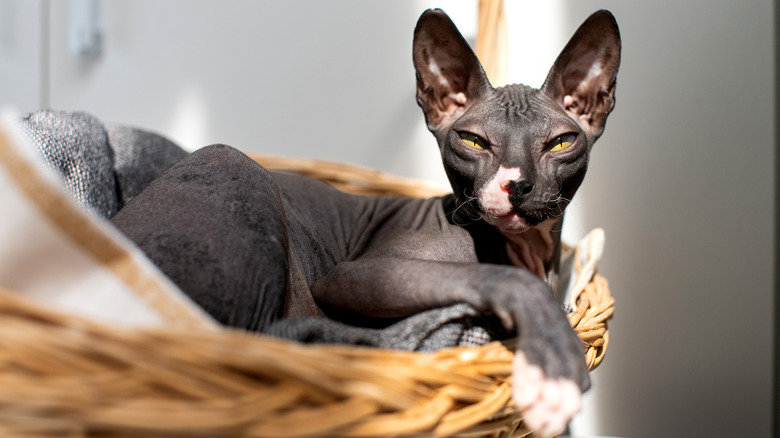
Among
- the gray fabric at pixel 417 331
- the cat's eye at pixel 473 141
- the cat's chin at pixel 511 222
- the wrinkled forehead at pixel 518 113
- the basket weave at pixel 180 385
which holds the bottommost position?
the gray fabric at pixel 417 331

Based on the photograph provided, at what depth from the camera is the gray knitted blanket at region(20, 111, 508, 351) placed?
2.84ft

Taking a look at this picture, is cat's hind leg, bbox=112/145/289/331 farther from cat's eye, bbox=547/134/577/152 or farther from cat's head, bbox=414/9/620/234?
cat's eye, bbox=547/134/577/152

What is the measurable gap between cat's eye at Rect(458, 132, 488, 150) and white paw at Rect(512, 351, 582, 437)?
1.57 ft

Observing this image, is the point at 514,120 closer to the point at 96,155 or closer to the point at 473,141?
the point at 473,141

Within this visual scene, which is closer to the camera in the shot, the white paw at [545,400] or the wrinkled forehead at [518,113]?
the white paw at [545,400]

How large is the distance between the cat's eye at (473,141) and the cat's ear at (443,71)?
15 cm

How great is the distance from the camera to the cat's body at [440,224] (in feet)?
2.78

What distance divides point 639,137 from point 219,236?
4.11 ft

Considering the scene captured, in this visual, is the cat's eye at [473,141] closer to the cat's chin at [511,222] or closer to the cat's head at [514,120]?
the cat's head at [514,120]

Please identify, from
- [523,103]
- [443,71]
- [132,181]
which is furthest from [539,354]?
[132,181]

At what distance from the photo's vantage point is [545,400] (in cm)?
76

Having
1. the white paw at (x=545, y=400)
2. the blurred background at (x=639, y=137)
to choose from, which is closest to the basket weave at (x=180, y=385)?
the white paw at (x=545, y=400)

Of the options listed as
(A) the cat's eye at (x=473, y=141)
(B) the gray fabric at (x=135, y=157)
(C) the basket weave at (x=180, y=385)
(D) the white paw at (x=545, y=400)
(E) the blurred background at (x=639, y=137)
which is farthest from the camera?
(E) the blurred background at (x=639, y=137)

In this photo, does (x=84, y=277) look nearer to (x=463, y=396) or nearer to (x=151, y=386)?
(x=151, y=386)
